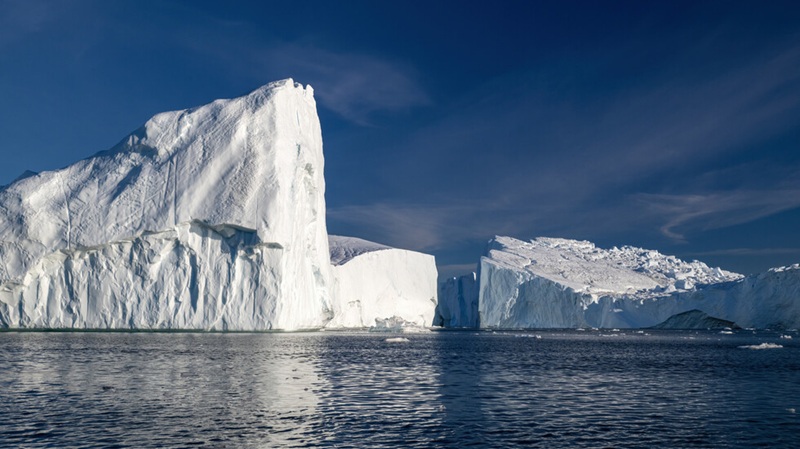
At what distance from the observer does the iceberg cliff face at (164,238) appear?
4216 cm

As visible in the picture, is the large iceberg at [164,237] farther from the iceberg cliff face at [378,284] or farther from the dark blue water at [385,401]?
the dark blue water at [385,401]

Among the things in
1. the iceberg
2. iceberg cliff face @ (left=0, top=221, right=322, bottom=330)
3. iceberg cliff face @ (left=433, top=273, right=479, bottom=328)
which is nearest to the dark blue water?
iceberg cliff face @ (left=0, top=221, right=322, bottom=330)

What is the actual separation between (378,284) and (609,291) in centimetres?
2290

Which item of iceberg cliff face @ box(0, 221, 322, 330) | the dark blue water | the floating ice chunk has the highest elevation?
iceberg cliff face @ box(0, 221, 322, 330)

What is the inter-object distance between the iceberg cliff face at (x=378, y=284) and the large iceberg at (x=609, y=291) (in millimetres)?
6480

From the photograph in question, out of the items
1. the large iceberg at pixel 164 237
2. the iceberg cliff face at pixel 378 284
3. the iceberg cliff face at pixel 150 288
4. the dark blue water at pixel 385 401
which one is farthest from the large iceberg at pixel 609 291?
the dark blue water at pixel 385 401

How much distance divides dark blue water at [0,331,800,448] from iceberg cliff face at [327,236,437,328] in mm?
35888

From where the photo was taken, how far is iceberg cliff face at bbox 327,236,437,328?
63.7 meters

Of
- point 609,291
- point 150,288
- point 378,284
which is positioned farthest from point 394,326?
point 150,288

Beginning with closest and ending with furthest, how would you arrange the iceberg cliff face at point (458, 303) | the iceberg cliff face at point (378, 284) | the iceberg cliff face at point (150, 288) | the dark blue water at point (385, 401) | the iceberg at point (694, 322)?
the dark blue water at point (385, 401) < the iceberg cliff face at point (150, 288) < the iceberg at point (694, 322) < the iceberg cliff face at point (378, 284) < the iceberg cliff face at point (458, 303)

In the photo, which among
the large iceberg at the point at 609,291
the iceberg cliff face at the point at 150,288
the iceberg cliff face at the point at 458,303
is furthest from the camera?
the iceberg cliff face at the point at 458,303

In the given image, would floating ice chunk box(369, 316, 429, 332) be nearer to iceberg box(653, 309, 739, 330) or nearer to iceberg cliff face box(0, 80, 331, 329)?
iceberg cliff face box(0, 80, 331, 329)

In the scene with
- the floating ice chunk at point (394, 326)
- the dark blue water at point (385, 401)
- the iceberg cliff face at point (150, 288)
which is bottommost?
the dark blue water at point (385, 401)

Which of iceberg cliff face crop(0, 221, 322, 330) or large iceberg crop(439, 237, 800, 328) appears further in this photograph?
large iceberg crop(439, 237, 800, 328)
